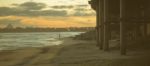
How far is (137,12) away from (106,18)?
18.5 feet

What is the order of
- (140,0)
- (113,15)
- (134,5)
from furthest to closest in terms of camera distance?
(113,15), (134,5), (140,0)

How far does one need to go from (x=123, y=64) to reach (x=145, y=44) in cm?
965

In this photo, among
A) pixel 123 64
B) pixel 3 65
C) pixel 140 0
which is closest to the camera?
pixel 123 64

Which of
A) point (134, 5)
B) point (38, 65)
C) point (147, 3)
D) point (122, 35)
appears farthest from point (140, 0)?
point (38, 65)

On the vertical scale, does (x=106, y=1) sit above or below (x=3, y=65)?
above

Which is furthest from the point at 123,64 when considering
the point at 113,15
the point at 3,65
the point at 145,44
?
the point at 113,15

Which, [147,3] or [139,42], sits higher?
[147,3]

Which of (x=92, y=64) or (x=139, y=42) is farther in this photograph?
(x=139, y=42)

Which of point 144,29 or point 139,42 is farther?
point 144,29

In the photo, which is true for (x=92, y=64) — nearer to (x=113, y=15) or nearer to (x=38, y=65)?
(x=38, y=65)

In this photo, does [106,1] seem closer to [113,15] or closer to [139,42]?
[139,42]

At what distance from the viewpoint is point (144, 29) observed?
26906mm

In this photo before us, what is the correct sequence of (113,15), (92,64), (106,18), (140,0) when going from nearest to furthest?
1. (92,64)
2. (106,18)
3. (140,0)
4. (113,15)

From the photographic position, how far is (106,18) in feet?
74.0
